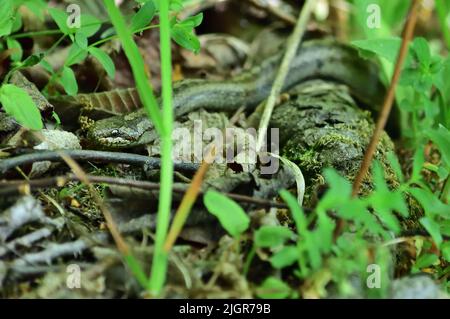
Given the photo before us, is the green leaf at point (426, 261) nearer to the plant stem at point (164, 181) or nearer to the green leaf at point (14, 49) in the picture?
the plant stem at point (164, 181)

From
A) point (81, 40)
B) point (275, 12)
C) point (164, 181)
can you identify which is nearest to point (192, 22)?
point (81, 40)

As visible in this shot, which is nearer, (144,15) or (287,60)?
(144,15)

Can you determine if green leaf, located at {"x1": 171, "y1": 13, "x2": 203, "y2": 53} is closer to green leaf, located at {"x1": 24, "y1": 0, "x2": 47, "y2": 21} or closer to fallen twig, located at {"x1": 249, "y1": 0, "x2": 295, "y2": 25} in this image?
green leaf, located at {"x1": 24, "y1": 0, "x2": 47, "y2": 21}

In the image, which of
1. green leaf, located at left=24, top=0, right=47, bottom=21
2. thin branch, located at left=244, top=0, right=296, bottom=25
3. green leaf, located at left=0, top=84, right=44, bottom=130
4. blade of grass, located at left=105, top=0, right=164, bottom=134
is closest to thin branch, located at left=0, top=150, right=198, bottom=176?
green leaf, located at left=0, top=84, right=44, bottom=130

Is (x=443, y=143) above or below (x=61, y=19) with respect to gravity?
below

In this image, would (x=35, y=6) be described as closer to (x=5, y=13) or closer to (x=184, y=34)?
(x=5, y=13)
